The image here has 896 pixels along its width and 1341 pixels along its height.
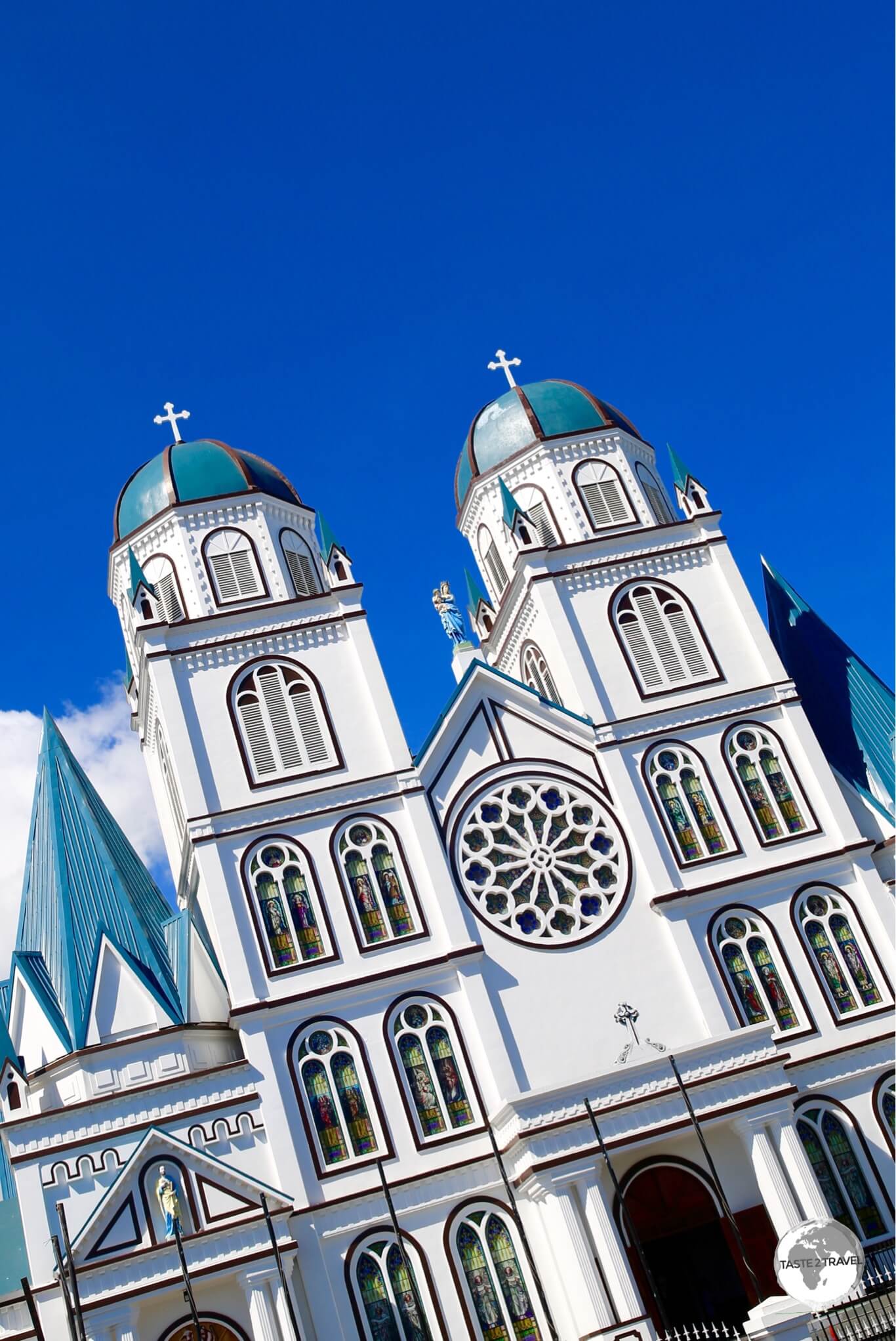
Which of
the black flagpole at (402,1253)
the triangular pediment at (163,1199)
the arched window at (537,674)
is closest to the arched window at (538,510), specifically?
the arched window at (537,674)

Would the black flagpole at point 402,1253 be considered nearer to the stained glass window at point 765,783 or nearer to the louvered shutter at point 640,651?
the stained glass window at point 765,783

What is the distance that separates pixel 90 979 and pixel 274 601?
31.5 feet

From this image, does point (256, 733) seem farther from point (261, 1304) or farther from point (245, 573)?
point (261, 1304)

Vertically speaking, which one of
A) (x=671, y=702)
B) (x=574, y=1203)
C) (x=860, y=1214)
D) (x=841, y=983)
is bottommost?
(x=860, y=1214)

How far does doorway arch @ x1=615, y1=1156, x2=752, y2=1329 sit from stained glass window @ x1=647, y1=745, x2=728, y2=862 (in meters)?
6.91

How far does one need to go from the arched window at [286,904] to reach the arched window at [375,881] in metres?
0.75

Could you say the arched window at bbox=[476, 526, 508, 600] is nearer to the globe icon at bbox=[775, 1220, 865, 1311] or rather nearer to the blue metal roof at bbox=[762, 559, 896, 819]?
the blue metal roof at bbox=[762, 559, 896, 819]

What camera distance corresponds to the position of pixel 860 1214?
85.8 feet

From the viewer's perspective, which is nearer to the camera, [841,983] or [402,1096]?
[402,1096]

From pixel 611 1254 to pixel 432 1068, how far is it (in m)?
5.05

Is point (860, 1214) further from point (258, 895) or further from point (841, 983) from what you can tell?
point (258, 895)

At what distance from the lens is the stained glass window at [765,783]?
98.5 feet

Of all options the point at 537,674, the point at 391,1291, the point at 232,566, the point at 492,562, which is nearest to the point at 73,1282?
the point at 391,1291

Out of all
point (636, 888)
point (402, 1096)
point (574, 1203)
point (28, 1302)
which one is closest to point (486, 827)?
point (636, 888)
